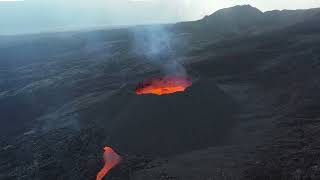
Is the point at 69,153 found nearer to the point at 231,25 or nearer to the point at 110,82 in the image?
the point at 110,82

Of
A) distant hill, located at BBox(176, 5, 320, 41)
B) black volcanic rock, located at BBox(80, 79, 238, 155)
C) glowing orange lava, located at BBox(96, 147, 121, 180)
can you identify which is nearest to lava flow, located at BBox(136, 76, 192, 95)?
black volcanic rock, located at BBox(80, 79, 238, 155)

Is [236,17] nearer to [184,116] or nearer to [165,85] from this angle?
[165,85]

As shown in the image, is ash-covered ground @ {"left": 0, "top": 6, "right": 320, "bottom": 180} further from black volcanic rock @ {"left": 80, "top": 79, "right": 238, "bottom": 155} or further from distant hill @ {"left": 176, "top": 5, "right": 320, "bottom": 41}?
distant hill @ {"left": 176, "top": 5, "right": 320, "bottom": 41}

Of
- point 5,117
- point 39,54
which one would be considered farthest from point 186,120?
point 39,54

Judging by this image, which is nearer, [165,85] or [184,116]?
[184,116]

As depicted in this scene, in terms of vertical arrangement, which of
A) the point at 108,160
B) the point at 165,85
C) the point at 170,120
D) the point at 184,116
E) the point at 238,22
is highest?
the point at 238,22

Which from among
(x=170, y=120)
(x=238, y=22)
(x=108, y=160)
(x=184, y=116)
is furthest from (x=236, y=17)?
(x=108, y=160)
